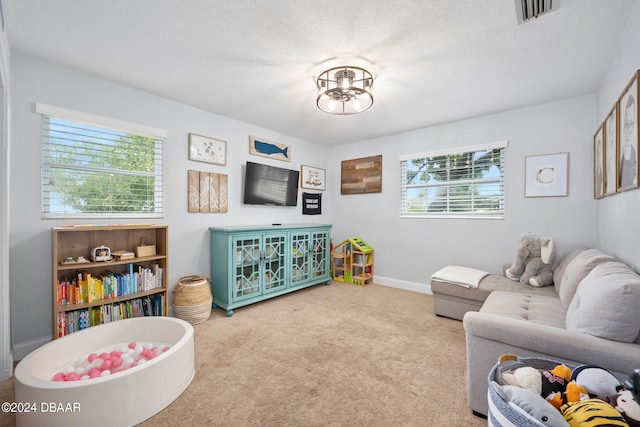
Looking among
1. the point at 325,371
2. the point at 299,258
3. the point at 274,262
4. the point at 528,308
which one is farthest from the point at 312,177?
the point at 528,308

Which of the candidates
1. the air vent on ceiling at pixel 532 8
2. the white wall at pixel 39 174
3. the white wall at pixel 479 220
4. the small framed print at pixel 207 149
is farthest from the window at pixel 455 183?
the small framed print at pixel 207 149

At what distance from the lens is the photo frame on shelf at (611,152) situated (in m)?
1.95

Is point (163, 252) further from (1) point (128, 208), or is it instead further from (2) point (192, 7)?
(2) point (192, 7)

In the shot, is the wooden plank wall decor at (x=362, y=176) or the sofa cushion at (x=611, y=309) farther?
the wooden plank wall decor at (x=362, y=176)

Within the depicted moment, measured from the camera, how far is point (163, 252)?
2.73 m

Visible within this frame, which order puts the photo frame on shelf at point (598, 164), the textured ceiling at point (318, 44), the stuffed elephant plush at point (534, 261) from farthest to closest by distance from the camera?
the stuffed elephant plush at point (534, 261), the photo frame on shelf at point (598, 164), the textured ceiling at point (318, 44)

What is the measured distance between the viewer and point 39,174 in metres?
2.21

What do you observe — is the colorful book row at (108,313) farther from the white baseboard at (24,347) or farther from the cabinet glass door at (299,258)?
the cabinet glass door at (299,258)

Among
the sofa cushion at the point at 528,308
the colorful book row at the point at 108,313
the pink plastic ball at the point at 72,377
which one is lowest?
the pink plastic ball at the point at 72,377

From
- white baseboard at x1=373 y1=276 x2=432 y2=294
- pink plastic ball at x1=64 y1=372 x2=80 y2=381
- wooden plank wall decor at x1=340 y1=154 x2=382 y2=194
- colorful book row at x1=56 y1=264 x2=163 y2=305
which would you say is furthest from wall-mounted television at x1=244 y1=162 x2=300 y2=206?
pink plastic ball at x1=64 y1=372 x2=80 y2=381

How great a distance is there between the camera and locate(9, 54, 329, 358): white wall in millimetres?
2123

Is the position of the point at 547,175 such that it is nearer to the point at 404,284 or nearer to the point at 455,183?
the point at 455,183

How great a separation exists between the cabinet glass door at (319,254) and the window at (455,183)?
4.31 feet

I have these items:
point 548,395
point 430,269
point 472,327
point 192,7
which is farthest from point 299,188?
point 548,395
